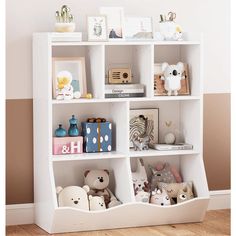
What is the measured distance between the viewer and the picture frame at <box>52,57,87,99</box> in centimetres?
392

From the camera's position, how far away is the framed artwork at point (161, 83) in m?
4.07

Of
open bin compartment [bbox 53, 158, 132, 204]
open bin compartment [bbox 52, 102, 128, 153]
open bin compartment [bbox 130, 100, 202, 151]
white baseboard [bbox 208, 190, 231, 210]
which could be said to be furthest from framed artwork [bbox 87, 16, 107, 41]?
white baseboard [bbox 208, 190, 231, 210]

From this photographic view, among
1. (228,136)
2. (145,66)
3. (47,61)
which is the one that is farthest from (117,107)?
(228,136)

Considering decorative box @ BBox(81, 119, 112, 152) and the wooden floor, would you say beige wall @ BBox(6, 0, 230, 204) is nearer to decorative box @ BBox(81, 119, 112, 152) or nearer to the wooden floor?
the wooden floor

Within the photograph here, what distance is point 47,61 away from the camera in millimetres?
3736

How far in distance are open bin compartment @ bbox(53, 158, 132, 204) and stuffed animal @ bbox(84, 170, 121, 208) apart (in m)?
0.06

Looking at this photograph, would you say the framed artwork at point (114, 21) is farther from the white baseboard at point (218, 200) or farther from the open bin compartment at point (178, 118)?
the white baseboard at point (218, 200)

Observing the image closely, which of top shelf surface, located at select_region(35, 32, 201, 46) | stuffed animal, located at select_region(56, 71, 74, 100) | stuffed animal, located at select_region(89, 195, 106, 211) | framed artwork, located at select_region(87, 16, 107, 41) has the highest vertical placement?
framed artwork, located at select_region(87, 16, 107, 41)

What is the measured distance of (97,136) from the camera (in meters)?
3.97

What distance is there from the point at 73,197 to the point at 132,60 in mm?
967

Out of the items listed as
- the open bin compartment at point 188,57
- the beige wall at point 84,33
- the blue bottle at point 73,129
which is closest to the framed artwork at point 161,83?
the open bin compartment at point 188,57

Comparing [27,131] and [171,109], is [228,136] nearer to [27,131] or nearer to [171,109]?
[171,109]

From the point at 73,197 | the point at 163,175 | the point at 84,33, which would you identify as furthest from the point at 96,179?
the point at 84,33

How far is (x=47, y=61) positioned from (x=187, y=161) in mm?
1152
